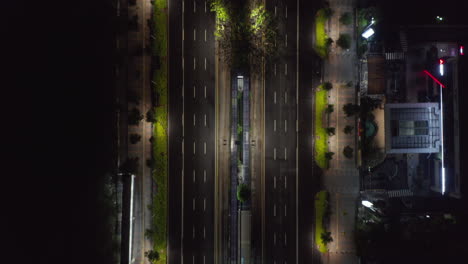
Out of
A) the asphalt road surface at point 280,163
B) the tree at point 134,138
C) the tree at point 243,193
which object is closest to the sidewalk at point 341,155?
the asphalt road surface at point 280,163

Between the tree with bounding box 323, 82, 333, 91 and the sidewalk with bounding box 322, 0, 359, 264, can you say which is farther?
the sidewalk with bounding box 322, 0, 359, 264

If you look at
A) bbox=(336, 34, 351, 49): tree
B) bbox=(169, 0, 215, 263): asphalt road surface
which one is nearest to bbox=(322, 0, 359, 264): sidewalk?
bbox=(336, 34, 351, 49): tree

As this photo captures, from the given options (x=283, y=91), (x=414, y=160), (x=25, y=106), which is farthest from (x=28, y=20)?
(x=414, y=160)

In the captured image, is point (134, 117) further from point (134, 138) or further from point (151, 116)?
point (134, 138)

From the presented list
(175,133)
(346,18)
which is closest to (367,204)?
(346,18)

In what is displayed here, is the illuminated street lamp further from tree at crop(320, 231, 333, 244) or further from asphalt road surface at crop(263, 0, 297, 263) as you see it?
tree at crop(320, 231, 333, 244)

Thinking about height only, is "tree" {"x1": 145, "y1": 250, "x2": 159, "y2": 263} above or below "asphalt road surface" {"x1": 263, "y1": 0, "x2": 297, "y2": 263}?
below
